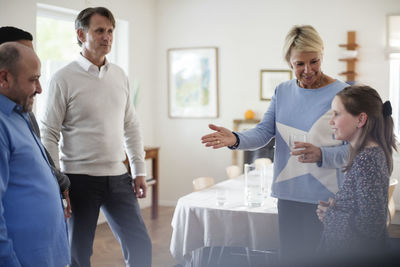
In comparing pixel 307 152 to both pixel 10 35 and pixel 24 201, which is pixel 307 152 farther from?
pixel 10 35

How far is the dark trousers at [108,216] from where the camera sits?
98.3 inches

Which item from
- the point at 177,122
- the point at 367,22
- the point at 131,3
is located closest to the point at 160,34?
the point at 131,3

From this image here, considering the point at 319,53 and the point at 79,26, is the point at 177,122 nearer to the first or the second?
the point at 79,26

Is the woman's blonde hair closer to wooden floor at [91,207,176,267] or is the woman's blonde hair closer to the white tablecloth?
the white tablecloth

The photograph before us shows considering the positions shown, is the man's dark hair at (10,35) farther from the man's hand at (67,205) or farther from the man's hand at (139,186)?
the man's hand at (139,186)

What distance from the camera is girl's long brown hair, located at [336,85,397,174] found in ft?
5.60

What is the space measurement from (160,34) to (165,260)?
131 inches

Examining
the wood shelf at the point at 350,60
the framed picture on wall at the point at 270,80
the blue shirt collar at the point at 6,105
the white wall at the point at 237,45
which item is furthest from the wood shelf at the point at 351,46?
the blue shirt collar at the point at 6,105

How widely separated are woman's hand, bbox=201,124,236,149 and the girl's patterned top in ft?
2.11

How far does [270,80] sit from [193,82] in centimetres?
102

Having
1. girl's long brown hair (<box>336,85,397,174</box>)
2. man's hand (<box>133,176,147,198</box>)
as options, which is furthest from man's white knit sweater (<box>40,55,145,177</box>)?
girl's long brown hair (<box>336,85,397,174</box>)

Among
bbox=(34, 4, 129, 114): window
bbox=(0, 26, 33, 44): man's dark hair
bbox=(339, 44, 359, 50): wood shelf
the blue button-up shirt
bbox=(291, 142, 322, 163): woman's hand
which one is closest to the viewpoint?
the blue button-up shirt

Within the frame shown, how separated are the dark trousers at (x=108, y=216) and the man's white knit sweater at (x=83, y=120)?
58mm

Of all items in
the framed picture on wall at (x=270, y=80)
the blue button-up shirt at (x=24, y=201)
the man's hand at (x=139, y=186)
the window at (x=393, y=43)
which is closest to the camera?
the blue button-up shirt at (x=24, y=201)
